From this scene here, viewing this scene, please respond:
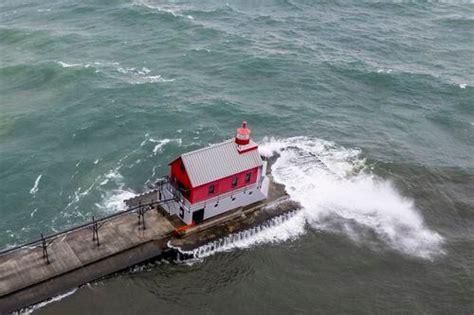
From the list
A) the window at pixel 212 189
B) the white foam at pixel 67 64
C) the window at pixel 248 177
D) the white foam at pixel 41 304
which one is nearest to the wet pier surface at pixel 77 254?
the white foam at pixel 41 304

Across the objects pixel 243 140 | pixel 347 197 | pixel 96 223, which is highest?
pixel 243 140

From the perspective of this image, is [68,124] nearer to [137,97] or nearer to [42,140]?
[42,140]

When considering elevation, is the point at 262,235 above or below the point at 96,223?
below

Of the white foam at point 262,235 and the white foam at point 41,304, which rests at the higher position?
the white foam at point 262,235

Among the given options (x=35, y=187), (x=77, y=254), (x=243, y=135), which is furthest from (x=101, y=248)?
(x=243, y=135)

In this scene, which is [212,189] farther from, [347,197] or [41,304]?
[41,304]

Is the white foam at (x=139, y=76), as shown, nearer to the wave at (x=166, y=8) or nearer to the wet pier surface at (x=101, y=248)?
the wave at (x=166, y=8)
